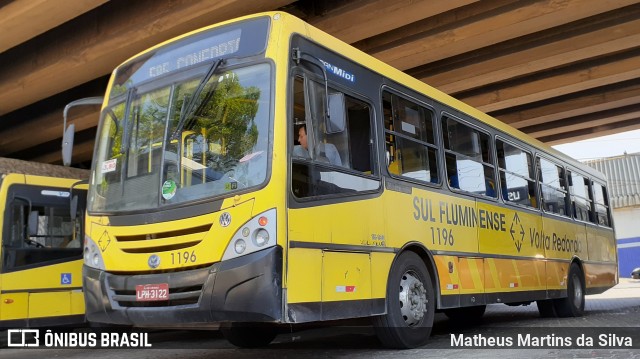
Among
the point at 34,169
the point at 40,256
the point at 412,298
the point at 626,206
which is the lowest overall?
the point at 412,298

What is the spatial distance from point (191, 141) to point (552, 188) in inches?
316

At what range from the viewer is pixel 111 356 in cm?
755

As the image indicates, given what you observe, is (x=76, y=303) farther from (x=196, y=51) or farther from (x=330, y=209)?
(x=330, y=209)

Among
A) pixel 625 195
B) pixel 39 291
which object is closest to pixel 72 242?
pixel 39 291

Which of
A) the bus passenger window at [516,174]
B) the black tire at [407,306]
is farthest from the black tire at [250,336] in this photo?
the bus passenger window at [516,174]

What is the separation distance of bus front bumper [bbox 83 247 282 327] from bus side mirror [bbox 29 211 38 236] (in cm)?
560

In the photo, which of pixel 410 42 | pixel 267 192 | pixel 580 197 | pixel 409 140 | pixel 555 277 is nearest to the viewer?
pixel 267 192

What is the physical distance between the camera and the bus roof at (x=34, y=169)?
47.6ft

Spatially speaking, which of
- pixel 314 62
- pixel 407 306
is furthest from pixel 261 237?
pixel 407 306

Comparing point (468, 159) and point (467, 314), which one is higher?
point (468, 159)

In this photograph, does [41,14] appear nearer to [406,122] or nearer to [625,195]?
[406,122]

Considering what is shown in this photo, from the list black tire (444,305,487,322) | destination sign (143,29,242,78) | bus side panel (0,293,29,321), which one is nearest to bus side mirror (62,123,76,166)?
destination sign (143,29,242,78)

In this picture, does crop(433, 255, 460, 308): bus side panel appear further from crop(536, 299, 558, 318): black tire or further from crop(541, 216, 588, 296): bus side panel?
crop(536, 299, 558, 318): black tire

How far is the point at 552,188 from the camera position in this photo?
10977 millimetres
